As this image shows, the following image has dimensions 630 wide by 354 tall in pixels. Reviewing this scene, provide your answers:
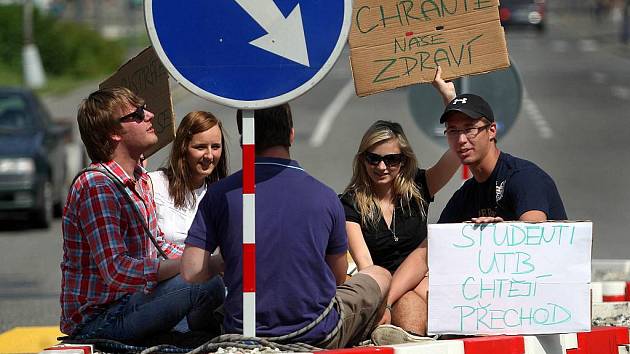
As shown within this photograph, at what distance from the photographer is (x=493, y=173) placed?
7.36m

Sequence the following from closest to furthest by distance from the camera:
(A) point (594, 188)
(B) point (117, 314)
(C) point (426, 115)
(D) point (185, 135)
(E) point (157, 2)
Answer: (E) point (157, 2)
(B) point (117, 314)
(D) point (185, 135)
(C) point (426, 115)
(A) point (594, 188)

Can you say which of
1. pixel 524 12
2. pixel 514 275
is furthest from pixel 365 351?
pixel 524 12

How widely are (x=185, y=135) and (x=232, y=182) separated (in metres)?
1.98

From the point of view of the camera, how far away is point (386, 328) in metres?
7.11

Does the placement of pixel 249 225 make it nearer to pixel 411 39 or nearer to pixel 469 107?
pixel 469 107

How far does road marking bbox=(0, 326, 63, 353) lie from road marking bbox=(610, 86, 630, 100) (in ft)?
90.0

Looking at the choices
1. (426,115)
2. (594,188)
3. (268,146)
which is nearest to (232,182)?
(268,146)

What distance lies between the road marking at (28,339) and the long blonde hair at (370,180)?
7.67 ft

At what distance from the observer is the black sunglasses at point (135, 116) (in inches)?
280

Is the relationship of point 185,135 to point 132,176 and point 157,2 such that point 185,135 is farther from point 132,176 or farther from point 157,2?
point 157,2

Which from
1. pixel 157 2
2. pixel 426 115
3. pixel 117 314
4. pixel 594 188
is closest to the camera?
pixel 157 2

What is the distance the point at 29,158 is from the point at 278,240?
40.5ft

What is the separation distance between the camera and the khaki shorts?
665cm

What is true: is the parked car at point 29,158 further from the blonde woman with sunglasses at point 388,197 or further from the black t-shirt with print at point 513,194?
the black t-shirt with print at point 513,194
